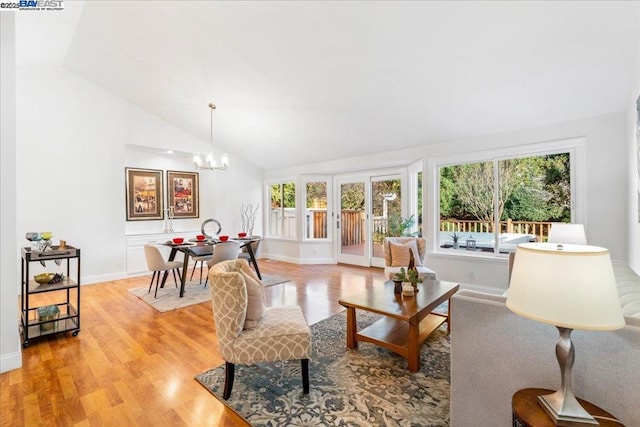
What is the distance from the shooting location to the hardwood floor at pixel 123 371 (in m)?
1.88

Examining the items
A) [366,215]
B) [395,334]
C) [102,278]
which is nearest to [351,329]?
[395,334]

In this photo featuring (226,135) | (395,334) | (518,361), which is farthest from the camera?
(226,135)

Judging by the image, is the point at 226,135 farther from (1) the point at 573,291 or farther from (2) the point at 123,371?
(1) the point at 573,291

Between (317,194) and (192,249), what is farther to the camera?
(317,194)

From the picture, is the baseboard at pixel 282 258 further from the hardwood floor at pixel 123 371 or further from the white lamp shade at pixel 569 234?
the white lamp shade at pixel 569 234

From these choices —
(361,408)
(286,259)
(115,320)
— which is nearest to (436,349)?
(361,408)

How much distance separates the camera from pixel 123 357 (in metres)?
2.62

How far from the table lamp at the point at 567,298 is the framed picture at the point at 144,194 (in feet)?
21.4

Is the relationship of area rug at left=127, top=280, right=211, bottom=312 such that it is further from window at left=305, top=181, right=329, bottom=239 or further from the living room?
window at left=305, top=181, right=329, bottom=239

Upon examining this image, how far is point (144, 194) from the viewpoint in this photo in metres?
6.05

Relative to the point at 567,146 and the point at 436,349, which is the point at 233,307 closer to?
the point at 436,349

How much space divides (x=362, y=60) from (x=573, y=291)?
3079 millimetres

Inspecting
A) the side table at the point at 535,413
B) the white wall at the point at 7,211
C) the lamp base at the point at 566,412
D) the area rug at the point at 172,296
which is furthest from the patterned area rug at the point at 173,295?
the lamp base at the point at 566,412

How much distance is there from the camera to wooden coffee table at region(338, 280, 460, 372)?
236 cm
